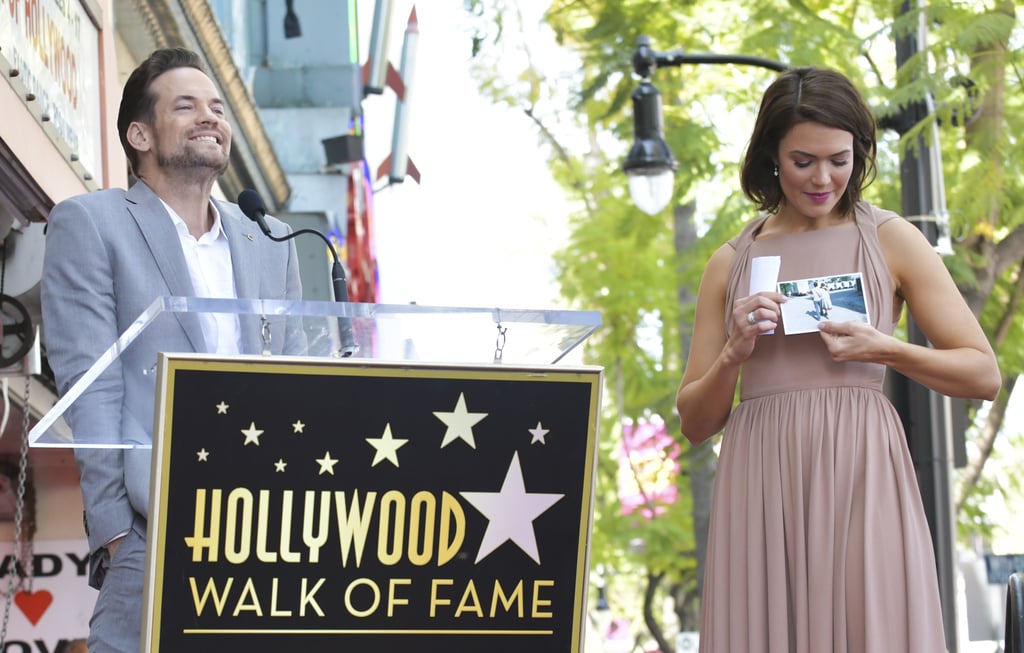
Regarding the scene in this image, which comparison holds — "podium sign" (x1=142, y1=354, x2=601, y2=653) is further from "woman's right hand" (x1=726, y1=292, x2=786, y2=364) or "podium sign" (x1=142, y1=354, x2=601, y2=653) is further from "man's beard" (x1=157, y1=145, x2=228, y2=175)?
"man's beard" (x1=157, y1=145, x2=228, y2=175)

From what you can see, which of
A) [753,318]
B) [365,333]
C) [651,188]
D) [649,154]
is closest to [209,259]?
[365,333]

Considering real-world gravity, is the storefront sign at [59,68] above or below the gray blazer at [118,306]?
above

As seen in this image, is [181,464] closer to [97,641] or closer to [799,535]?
[97,641]

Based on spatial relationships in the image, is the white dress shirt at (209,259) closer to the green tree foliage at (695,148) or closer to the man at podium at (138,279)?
the man at podium at (138,279)

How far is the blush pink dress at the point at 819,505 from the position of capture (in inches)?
162

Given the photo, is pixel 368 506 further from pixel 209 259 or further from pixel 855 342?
pixel 855 342

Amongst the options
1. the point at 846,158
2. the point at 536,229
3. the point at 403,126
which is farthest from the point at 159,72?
the point at 536,229

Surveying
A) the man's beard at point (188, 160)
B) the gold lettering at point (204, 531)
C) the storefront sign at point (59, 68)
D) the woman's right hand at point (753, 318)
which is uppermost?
the storefront sign at point (59, 68)

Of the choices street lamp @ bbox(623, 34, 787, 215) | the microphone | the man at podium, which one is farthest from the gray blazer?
street lamp @ bbox(623, 34, 787, 215)

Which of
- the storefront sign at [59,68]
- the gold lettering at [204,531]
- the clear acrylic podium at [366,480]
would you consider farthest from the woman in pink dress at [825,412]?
the storefront sign at [59,68]

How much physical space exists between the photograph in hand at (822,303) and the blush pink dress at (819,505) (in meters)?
0.12

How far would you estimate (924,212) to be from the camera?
1031cm

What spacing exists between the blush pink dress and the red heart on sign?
644cm

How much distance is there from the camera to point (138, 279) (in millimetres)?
4438
